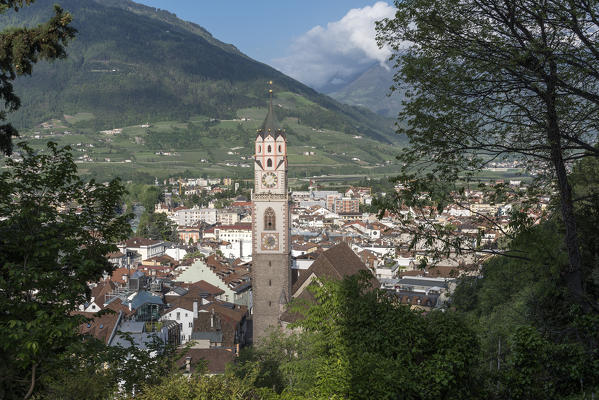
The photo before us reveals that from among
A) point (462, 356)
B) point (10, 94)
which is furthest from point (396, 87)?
point (10, 94)

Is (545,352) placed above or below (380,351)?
above

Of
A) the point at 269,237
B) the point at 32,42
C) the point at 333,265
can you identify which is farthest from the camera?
the point at 333,265

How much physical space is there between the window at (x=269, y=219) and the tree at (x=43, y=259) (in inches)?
723

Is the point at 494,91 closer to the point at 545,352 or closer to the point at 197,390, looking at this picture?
the point at 545,352

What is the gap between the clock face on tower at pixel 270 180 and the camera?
27.5 meters

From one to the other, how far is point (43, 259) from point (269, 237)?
20063 millimetres

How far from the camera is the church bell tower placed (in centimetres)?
2720

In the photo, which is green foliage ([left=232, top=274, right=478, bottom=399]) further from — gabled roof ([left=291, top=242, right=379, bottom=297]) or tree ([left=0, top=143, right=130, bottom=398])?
gabled roof ([left=291, top=242, right=379, bottom=297])

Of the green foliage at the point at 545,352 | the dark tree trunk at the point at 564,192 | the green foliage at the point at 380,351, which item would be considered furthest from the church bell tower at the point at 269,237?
the dark tree trunk at the point at 564,192

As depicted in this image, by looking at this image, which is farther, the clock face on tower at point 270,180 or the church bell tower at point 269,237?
the clock face on tower at point 270,180

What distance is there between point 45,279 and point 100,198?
6.22 feet

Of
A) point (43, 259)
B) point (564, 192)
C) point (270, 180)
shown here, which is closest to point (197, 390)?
point (43, 259)

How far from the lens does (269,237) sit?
27406mm

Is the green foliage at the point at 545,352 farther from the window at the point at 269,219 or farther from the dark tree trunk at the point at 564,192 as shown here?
the window at the point at 269,219
